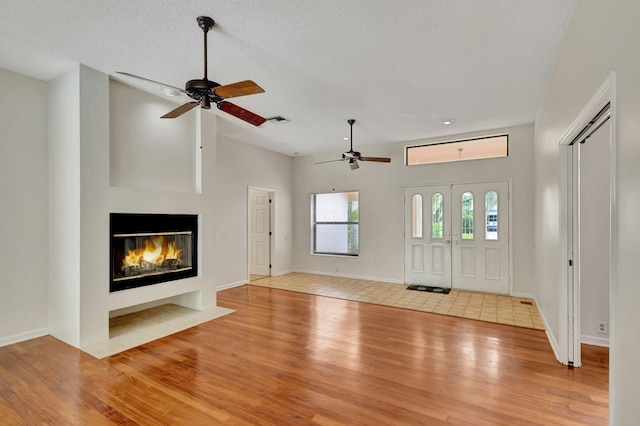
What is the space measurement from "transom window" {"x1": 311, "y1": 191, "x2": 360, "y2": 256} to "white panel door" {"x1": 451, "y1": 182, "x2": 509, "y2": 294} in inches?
87.6

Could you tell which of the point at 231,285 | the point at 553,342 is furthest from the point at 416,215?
the point at 231,285

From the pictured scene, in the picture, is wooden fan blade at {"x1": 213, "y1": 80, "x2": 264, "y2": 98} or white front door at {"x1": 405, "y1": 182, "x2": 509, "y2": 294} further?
white front door at {"x1": 405, "y1": 182, "x2": 509, "y2": 294}

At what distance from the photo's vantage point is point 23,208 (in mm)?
3609

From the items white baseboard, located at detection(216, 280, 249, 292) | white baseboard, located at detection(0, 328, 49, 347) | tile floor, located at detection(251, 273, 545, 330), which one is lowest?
tile floor, located at detection(251, 273, 545, 330)

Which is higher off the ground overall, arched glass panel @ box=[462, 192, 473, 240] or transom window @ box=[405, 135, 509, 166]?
transom window @ box=[405, 135, 509, 166]

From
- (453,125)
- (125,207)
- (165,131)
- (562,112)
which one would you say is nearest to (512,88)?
(562,112)

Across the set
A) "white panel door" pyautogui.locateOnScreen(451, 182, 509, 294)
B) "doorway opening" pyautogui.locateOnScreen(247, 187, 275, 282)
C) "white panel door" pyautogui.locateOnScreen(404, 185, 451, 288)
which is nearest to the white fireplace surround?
"doorway opening" pyautogui.locateOnScreen(247, 187, 275, 282)

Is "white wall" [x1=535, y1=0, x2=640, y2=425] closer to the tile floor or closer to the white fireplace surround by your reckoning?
the tile floor

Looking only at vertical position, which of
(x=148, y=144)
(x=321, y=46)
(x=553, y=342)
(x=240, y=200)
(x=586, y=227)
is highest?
(x=321, y=46)

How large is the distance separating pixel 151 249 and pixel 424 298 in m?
4.50

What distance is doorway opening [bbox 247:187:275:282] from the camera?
7.59 m

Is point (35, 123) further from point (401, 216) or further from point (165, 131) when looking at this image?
point (401, 216)

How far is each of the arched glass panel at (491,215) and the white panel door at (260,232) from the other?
188 inches

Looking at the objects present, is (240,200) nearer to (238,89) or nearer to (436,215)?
(436,215)
